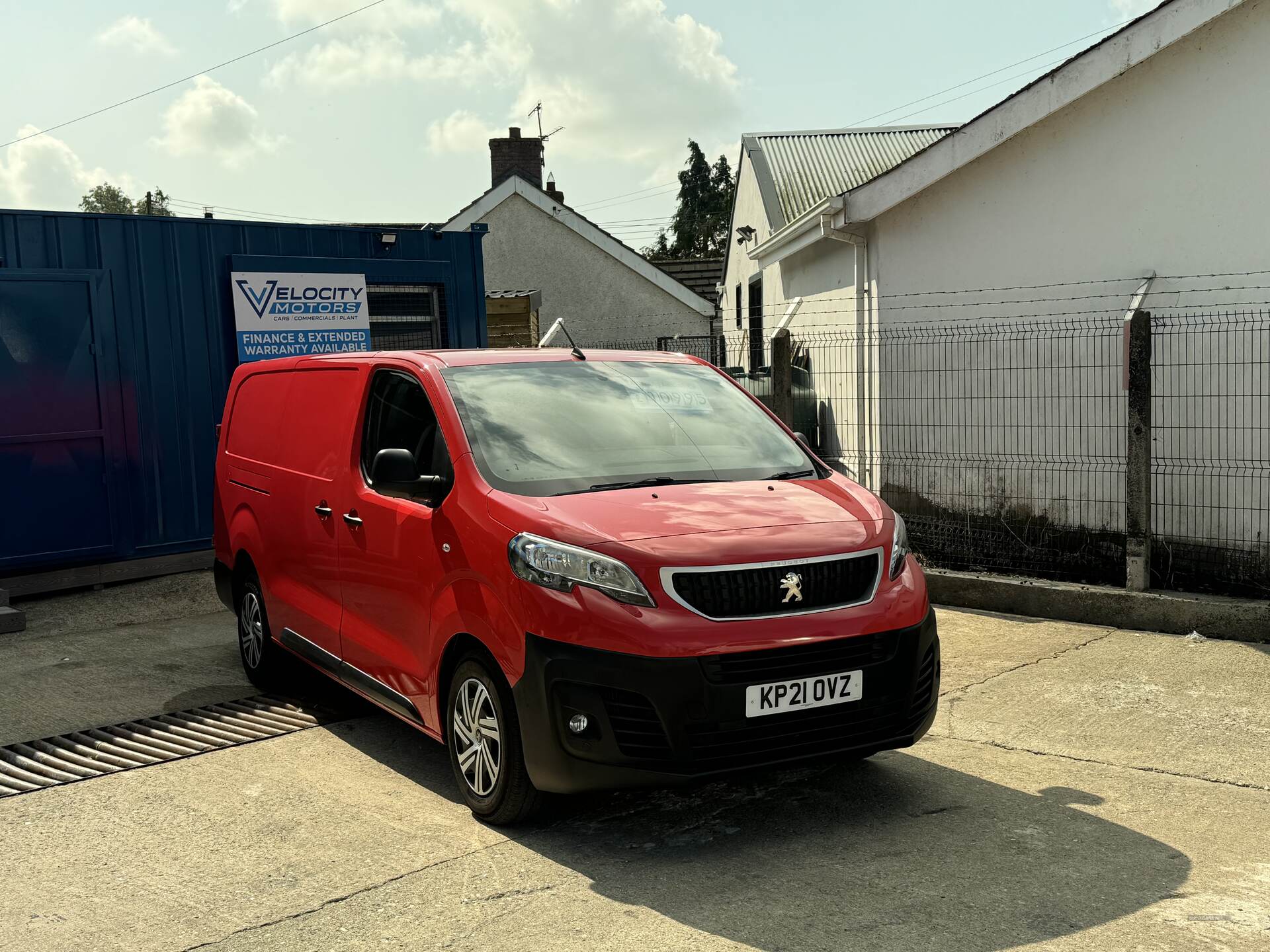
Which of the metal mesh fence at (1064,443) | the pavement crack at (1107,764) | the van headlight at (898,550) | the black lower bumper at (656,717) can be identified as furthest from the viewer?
the metal mesh fence at (1064,443)

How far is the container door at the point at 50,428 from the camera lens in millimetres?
9008

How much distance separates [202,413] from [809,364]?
626 centimetres

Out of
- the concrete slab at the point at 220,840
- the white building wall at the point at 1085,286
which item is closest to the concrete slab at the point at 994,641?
the white building wall at the point at 1085,286

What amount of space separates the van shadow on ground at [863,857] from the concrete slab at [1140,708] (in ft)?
2.39

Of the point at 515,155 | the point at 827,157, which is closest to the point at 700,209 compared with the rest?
the point at 515,155

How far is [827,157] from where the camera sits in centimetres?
1934

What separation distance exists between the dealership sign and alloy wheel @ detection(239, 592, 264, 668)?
3417 millimetres

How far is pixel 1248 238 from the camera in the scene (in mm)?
8906

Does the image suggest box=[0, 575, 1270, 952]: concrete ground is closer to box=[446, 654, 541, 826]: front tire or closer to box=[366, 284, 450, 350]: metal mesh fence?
box=[446, 654, 541, 826]: front tire

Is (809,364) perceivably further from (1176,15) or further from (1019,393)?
(1176,15)

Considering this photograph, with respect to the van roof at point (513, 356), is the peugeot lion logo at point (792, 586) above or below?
below

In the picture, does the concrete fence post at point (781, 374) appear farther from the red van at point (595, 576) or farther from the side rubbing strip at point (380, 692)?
the side rubbing strip at point (380, 692)

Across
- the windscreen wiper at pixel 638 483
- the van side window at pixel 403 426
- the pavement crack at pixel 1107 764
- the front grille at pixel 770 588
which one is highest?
the van side window at pixel 403 426

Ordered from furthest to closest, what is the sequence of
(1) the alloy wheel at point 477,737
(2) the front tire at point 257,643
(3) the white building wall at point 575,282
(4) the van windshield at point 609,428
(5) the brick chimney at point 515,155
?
1. (5) the brick chimney at point 515,155
2. (3) the white building wall at point 575,282
3. (2) the front tire at point 257,643
4. (4) the van windshield at point 609,428
5. (1) the alloy wheel at point 477,737
